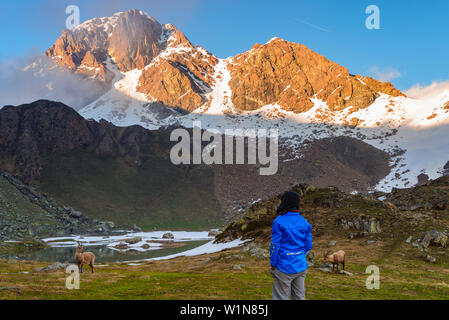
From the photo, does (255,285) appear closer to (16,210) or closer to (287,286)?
(287,286)

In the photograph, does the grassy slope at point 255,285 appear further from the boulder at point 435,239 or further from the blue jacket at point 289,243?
the blue jacket at point 289,243

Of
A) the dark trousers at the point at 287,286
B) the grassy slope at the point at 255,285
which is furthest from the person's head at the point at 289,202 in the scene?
the grassy slope at the point at 255,285

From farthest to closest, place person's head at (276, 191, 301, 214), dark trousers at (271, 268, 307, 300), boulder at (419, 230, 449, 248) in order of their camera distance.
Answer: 1. boulder at (419, 230, 449, 248)
2. person's head at (276, 191, 301, 214)
3. dark trousers at (271, 268, 307, 300)

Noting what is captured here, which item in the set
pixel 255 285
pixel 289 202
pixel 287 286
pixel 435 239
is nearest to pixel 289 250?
pixel 287 286

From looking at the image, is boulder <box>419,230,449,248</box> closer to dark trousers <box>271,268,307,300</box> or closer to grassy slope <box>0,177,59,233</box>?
dark trousers <box>271,268,307,300</box>

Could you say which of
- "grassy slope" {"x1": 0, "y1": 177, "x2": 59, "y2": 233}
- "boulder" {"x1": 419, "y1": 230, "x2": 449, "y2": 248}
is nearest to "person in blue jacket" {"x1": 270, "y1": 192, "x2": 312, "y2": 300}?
"boulder" {"x1": 419, "y1": 230, "x2": 449, "y2": 248}

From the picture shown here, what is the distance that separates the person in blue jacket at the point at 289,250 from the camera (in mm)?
12562

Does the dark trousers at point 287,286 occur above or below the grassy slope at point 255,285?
above

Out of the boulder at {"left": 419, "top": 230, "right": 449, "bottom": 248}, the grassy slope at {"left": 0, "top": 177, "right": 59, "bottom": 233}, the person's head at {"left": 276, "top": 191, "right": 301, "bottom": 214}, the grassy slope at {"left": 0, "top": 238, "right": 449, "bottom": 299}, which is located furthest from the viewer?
the grassy slope at {"left": 0, "top": 177, "right": 59, "bottom": 233}

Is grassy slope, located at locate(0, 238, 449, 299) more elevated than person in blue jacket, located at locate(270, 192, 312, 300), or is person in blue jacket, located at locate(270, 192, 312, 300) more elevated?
person in blue jacket, located at locate(270, 192, 312, 300)

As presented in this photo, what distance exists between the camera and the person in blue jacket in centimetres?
1256

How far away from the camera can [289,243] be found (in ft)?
41.5
